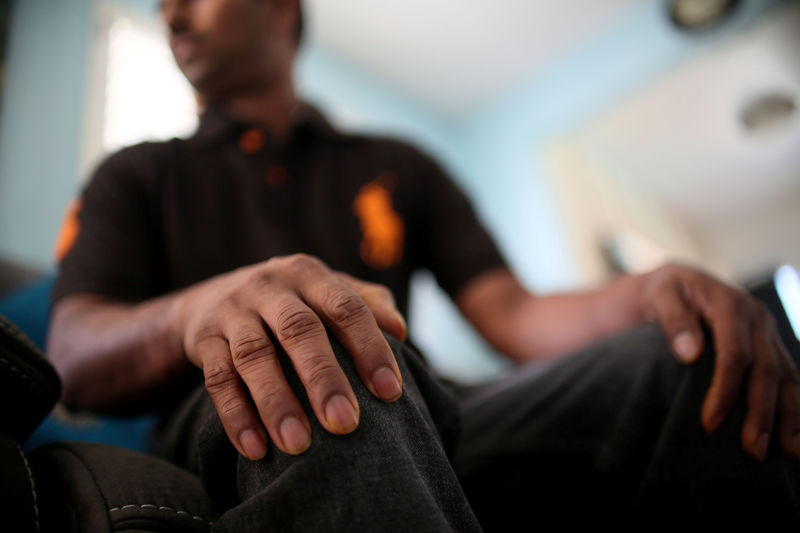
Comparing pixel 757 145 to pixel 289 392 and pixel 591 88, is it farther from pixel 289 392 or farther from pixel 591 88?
pixel 289 392

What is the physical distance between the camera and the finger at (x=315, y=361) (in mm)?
242

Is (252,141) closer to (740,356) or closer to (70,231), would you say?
(70,231)

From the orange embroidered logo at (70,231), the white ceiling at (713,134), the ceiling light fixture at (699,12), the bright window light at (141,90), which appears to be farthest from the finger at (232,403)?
the white ceiling at (713,134)

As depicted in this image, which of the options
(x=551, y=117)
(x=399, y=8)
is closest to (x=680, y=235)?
(x=551, y=117)

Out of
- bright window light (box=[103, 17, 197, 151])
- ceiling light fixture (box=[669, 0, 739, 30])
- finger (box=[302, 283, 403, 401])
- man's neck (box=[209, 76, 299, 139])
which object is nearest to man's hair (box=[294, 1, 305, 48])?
man's neck (box=[209, 76, 299, 139])

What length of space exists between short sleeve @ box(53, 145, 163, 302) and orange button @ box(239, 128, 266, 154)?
154mm

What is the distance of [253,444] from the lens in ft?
0.82

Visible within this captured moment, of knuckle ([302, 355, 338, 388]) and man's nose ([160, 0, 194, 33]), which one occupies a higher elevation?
man's nose ([160, 0, 194, 33])

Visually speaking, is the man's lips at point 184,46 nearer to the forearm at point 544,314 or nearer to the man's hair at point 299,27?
the man's hair at point 299,27

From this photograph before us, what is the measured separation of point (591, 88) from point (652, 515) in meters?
2.65

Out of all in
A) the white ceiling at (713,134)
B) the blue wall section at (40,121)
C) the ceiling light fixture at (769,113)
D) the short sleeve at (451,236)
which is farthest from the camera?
the ceiling light fixture at (769,113)

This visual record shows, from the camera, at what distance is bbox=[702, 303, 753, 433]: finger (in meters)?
0.39

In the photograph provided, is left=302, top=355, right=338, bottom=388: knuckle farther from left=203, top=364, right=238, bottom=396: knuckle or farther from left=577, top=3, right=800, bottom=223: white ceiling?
left=577, top=3, right=800, bottom=223: white ceiling

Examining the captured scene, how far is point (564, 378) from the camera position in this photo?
0.49 m
